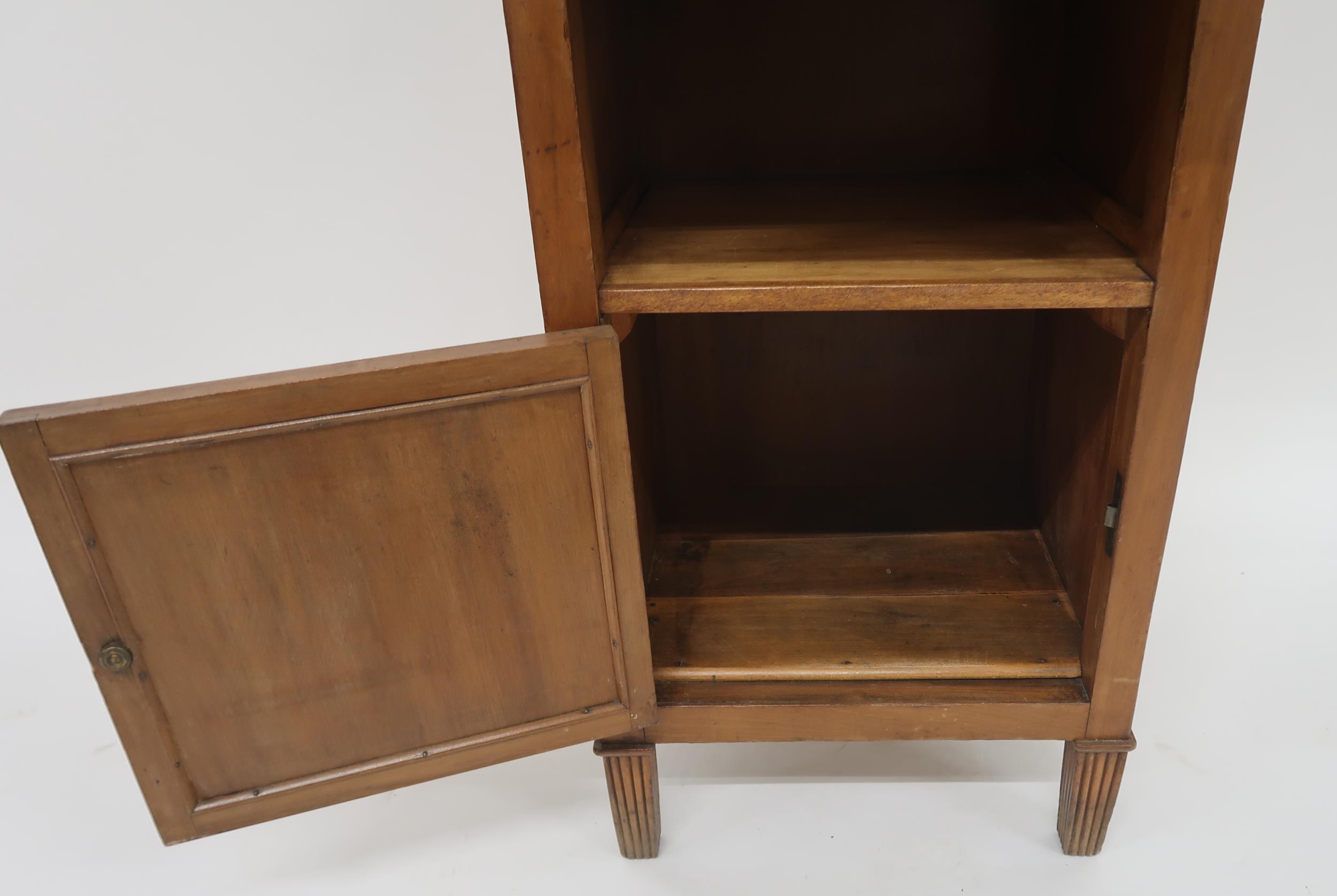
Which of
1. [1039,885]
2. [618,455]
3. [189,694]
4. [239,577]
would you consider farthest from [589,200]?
[1039,885]

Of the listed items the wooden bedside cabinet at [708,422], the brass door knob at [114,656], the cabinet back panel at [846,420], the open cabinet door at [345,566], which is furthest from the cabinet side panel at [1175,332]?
the brass door knob at [114,656]

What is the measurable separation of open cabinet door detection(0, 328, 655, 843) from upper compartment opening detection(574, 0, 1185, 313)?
20 centimetres

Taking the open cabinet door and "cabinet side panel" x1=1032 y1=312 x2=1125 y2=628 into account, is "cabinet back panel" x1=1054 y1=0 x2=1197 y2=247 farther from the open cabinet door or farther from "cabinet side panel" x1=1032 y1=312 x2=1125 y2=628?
the open cabinet door

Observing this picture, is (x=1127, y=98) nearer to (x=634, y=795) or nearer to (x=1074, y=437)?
(x=1074, y=437)

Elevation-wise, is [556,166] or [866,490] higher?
[556,166]

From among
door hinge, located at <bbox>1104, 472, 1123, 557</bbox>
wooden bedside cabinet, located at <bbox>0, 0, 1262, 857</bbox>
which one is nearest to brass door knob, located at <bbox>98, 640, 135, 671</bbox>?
wooden bedside cabinet, located at <bbox>0, 0, 1262, 857</bbox>

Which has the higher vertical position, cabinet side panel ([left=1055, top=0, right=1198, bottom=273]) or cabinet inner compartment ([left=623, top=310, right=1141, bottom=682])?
cabinet side panel ([left=1055, top=0, right=1198, bottom=273])

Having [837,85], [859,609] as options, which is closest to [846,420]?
[859,609]

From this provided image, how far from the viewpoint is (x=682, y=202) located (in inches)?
52.4

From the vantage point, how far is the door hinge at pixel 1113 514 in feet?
3.43

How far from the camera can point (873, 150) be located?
55.8 inches

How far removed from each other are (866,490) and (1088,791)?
1.81 feet

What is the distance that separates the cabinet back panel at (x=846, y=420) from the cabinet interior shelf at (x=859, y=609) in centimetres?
7

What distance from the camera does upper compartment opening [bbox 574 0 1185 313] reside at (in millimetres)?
994
